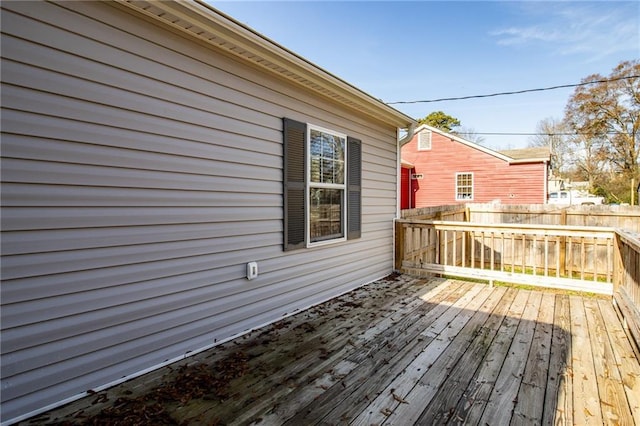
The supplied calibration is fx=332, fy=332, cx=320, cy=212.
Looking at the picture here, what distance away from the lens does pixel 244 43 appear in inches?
112

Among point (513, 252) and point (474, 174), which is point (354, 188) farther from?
point (474, 174)

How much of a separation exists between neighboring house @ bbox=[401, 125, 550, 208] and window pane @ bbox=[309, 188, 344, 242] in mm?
12322

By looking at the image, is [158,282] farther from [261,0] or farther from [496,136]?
[496,136]

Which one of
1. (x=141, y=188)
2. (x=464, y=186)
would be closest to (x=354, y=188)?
(x=141, y=188)

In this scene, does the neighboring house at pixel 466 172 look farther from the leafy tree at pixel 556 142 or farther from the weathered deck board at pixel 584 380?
the leafy tree at pixel 556 142

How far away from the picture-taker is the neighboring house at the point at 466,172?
14.5m

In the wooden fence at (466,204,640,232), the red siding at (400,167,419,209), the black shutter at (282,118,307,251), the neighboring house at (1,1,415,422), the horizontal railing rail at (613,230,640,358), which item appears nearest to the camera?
the neighboring house at (1,1,415,422)

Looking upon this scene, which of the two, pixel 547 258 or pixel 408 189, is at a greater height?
pixel 408 189

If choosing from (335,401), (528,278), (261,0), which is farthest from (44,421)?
(261,0)

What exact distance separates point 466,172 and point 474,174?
36 cm

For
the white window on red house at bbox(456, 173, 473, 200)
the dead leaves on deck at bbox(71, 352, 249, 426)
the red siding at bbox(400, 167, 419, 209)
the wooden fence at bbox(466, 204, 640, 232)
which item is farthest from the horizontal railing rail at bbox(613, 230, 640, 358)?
the red siding at bbox(400, 167, 419, 209)

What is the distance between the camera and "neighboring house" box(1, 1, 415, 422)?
1.86 meters

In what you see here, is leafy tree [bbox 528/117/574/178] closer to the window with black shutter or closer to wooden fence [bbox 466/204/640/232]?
wooden fence [bbox 466/204/640/232]

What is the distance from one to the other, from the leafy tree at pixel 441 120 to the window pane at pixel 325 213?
25.0m
